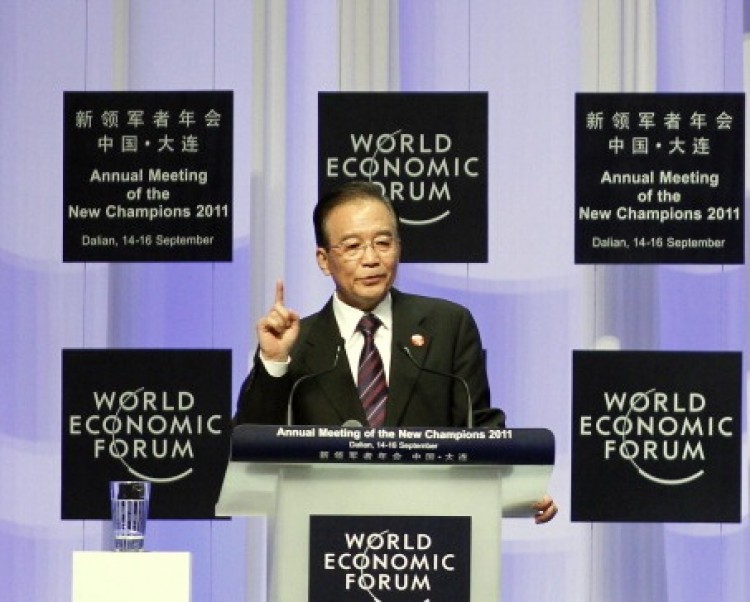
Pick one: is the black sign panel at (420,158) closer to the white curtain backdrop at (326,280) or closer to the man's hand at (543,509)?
the white curtain backdrop at (326,280)

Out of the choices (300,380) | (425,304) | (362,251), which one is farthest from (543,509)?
(362,251)

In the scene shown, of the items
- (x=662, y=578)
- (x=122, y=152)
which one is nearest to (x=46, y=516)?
(x=122, y=152)

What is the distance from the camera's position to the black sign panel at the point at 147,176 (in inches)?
203

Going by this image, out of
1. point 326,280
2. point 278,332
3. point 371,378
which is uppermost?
point 326,280

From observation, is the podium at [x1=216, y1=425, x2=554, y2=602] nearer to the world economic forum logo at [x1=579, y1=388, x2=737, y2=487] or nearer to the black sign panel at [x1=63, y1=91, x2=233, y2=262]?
the world economic forum logo at [x1=579, y1=388, x2=737, y2=487]

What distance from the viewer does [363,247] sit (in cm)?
367

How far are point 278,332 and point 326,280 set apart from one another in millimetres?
1997

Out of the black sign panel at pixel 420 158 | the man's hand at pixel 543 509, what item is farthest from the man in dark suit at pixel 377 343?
the black sign panel at pixel 420 158

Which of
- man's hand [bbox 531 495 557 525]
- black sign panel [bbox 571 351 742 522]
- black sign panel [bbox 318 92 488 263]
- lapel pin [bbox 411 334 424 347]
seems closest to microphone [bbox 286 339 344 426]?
lapel pin [bbox 411 334 424 347]

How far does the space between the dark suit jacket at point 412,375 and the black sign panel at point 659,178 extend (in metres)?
1.54

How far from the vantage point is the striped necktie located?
3.59m

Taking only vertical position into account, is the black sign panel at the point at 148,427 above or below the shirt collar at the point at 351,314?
below

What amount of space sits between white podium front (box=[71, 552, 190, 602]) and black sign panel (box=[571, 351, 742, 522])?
7.61ft

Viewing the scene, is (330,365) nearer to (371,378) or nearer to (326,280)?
(371,378)
